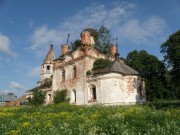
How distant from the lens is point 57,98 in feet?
118

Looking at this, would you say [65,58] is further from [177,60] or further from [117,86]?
[177,60]

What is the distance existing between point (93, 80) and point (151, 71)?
14.5 m

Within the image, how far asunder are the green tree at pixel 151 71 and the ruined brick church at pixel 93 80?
489 cm

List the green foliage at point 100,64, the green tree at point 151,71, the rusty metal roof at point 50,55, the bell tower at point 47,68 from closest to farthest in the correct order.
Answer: the green foliage at point 100,64
the green tree at point 151,71
the bell tower at point 47,68
the rusty metal roof at point 50,55

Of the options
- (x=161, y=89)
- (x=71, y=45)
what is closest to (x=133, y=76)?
(x=161, y=89)

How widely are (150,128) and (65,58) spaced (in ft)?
107

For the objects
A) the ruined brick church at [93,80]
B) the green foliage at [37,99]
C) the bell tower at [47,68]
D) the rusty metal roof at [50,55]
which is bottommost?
the green foliage at [37,99]

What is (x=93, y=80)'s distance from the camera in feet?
107

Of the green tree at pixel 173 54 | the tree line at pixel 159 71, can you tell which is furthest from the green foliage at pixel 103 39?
the green tree at pixel 173 54

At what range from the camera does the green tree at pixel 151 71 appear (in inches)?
1561

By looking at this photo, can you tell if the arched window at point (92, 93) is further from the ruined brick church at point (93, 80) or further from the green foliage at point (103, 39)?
the green foliage at point (103, 39)

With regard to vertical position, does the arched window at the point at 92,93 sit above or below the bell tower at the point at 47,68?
below

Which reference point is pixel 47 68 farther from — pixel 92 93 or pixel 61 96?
pixel 92 93

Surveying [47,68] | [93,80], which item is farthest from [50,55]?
[93,80]
